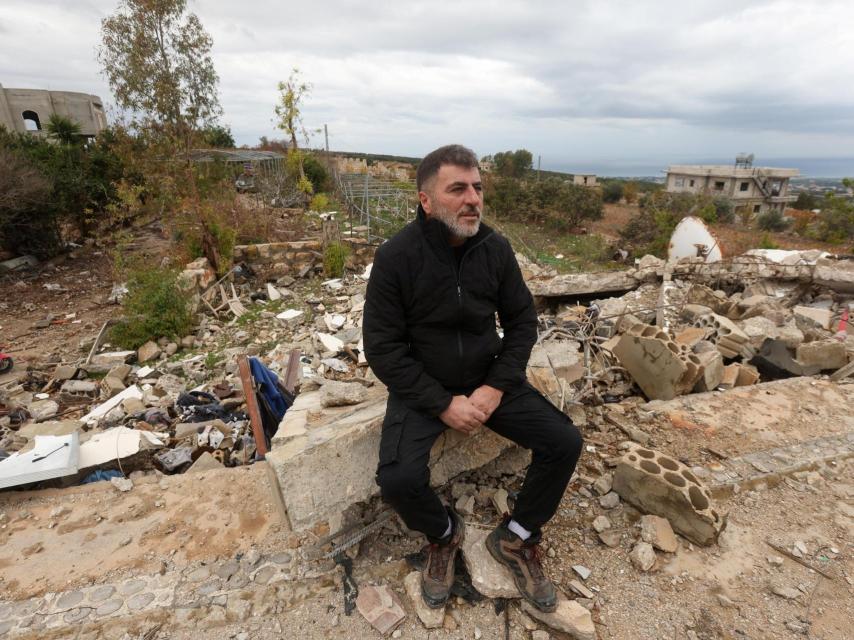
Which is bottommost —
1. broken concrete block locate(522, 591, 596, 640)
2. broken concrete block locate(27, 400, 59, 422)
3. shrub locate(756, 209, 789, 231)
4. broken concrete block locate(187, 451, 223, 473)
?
shrub locate(756, 209, 789, 231)

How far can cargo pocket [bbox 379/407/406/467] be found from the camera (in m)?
1.85

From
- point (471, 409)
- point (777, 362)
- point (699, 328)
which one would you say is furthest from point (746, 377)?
point (471, 409)

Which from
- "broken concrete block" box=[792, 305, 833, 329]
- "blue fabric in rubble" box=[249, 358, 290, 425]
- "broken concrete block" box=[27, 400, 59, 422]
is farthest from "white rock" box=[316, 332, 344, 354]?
"broken concrete block" box=[792, 305, 833, 329]

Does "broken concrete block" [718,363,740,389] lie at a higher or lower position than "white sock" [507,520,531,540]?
lower

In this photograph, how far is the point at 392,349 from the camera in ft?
6.60

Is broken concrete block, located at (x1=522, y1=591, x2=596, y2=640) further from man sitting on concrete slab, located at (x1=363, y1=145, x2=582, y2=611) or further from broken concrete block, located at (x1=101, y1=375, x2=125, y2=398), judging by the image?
broken concrete block, located at (x1=101, y1=375, x2=125, y2=398)

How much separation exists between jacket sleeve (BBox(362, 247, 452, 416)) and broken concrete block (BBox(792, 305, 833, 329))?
5.51 metres

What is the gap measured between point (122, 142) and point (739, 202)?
4387 centimetres

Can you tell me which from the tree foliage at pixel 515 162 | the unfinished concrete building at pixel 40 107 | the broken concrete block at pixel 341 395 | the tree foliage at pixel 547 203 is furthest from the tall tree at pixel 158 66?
the tree foliage at pixel 515 162

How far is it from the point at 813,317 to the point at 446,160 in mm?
5735

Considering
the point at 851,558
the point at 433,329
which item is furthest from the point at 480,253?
the point at 851,558

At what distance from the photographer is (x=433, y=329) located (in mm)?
2096

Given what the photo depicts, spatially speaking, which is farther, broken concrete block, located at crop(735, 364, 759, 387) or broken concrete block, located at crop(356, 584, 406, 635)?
broken concrete block, located at crop(735, 364, 759, 387)

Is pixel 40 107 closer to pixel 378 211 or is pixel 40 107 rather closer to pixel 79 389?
pixel 378 211
